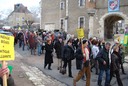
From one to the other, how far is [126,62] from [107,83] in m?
6.66

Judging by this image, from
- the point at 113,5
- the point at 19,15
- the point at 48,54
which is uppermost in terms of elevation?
the point at 113,5

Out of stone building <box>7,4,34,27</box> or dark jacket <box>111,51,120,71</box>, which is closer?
dark jacket <box>111,51,120,71</box>

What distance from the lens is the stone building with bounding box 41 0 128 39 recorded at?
37500 millimetres

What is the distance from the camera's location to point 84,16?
40969 millimetres

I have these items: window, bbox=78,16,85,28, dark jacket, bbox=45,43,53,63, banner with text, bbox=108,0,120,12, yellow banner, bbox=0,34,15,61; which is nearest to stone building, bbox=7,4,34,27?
window, bbox=78,16,85,28

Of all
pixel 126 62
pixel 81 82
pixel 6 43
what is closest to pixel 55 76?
pixel 81 82

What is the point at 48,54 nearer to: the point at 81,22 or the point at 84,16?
the point at 84,16

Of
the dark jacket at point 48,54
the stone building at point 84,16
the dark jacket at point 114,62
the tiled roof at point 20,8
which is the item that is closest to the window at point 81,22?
the stone building at point 84,16

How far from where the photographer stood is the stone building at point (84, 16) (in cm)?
3750

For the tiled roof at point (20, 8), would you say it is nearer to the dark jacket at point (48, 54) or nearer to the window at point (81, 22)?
the window at point (81, 22)

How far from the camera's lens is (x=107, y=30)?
40.9m

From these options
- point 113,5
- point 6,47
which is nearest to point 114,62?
point 6,47

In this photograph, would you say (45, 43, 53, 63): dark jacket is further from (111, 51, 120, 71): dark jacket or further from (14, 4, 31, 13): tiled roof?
(14, 4, 31, 13): tiled roof

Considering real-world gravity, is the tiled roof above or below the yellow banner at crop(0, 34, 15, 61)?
above
